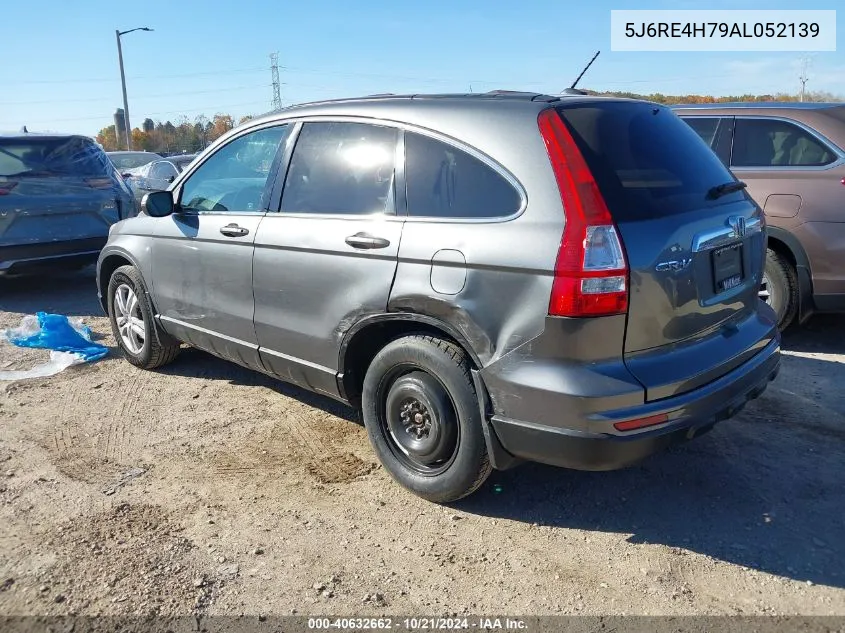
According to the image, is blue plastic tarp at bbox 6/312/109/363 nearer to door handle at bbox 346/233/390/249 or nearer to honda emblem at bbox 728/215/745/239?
door handle at bbox 346/233/390/249

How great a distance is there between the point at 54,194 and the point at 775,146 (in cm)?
715

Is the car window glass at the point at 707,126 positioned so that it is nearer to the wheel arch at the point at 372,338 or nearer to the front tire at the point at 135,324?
the wheel arch at the point at 372,338

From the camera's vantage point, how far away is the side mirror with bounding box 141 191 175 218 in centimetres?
457

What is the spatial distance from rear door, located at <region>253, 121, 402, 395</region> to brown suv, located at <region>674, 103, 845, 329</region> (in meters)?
3.53

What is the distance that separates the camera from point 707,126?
6.09 m

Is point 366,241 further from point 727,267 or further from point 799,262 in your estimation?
point 799,262

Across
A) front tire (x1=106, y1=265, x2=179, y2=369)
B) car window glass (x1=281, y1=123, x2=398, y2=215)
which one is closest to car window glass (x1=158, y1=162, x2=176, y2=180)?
front tire (x1=106, y1=265, x2=179, y2=369)

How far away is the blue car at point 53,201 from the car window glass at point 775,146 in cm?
663

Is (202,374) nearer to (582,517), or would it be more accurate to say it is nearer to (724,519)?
(582,517)

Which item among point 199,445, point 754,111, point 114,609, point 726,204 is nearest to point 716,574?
point 726,204

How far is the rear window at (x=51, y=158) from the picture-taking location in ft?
25.0

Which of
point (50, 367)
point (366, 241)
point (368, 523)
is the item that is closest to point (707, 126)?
point (366, 241)

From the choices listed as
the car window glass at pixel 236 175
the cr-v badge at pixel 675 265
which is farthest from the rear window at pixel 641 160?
the car window glass at pixel 236 175

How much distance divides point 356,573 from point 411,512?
531 mm
